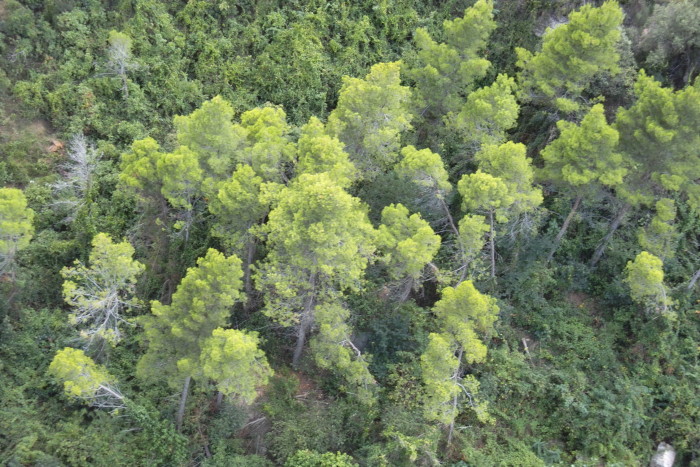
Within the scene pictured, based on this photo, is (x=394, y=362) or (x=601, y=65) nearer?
(x=394, y=362)

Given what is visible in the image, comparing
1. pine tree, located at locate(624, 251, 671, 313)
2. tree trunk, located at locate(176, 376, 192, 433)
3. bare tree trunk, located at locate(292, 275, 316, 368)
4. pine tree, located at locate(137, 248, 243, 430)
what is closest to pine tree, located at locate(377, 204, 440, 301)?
bare tree trunk, located at locate(292, 275, 316, 368)

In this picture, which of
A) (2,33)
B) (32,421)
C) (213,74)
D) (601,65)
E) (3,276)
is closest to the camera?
(32,421)

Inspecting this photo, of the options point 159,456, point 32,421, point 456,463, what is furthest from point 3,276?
point 456,463

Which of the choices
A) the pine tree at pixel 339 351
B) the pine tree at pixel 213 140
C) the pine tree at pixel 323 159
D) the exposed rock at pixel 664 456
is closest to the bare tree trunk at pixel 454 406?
the pine tree at pixel 339 351

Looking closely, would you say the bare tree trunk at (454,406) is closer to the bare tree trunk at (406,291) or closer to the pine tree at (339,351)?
the pine tree at (339,351)

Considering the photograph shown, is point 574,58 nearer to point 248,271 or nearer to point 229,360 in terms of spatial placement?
point 248,271

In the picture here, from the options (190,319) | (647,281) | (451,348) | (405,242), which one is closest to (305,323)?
(190,319)

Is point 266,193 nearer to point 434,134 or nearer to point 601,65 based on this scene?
point 434,134

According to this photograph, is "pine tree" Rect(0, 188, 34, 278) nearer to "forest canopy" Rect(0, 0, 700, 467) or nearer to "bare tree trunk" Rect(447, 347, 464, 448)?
"forest canopy" Rect(0, 0, 700, 467)
